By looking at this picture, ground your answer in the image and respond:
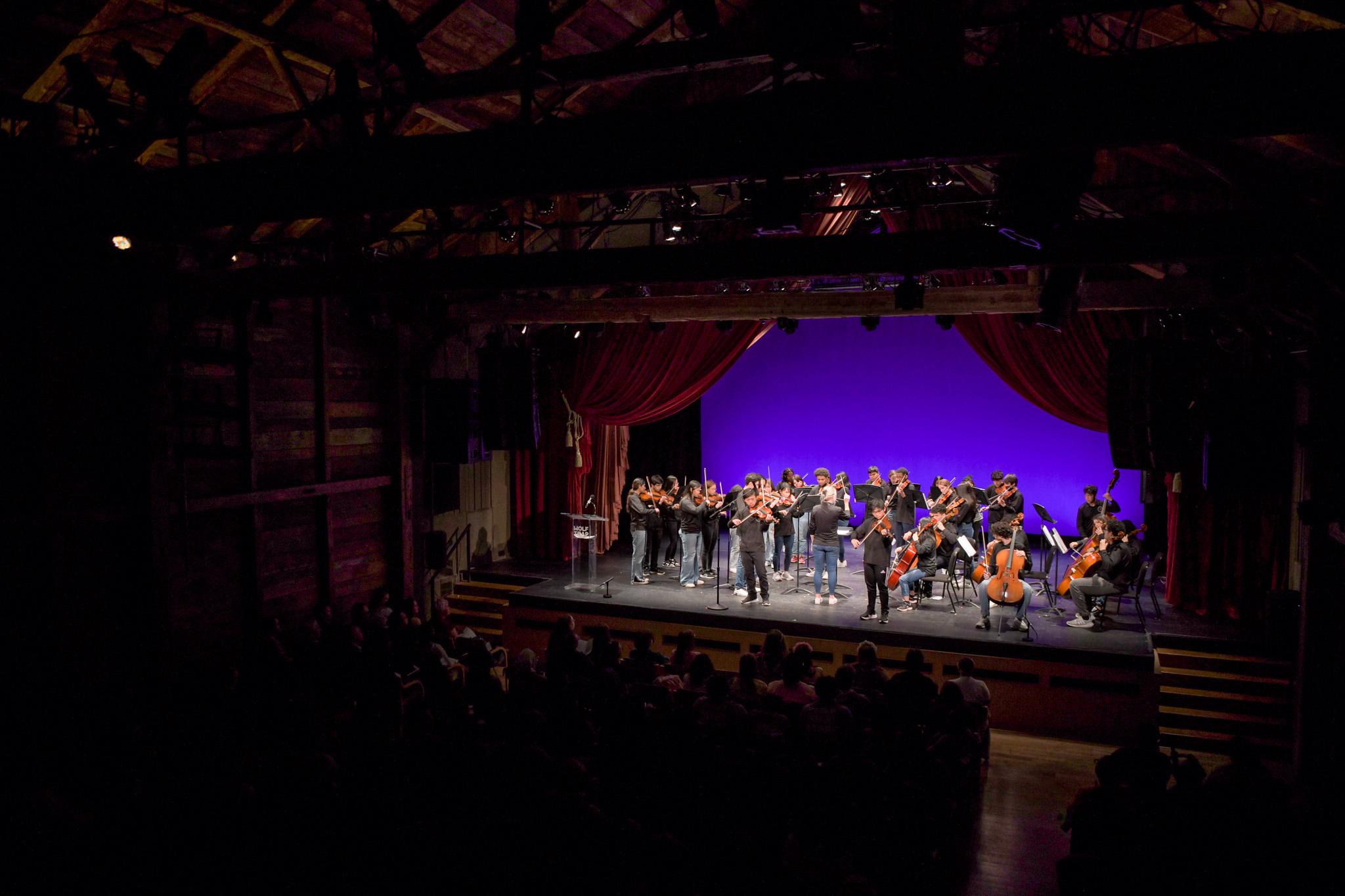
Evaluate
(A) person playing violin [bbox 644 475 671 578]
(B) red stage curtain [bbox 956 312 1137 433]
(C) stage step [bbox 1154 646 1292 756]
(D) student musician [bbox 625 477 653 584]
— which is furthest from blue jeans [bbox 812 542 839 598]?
(C) stage step [bbox 1154 646 1292 756]

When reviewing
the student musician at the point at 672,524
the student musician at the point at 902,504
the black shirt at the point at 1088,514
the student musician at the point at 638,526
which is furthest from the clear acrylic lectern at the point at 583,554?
the black shirt at the point at 1088,514

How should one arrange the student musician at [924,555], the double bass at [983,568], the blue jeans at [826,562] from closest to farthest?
the double bass at [983,568]
the student musician at [924,555]
the blue jeans at [826,562]

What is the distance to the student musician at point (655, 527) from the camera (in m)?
10.6

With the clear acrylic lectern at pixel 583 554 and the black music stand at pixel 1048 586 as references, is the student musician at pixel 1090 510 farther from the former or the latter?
the clear acrylic lectern at pixel 583 554

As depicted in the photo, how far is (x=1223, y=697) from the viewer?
738cm

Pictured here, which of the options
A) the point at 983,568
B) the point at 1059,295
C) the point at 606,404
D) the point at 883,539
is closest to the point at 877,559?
the point at 883,539

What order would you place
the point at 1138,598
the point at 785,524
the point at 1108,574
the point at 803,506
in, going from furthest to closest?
the point at 803,506
the point at 785,524
the point at 1138,598
the point at 1108,574

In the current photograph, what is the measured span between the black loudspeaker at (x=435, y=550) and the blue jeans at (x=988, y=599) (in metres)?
6.25

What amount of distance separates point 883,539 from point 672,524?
3.24 metres

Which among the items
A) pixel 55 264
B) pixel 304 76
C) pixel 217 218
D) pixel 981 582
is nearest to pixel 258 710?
pixel 217 218

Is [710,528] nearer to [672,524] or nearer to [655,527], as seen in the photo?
[672,524]

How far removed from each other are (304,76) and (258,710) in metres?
4.86

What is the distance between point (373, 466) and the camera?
9828mm

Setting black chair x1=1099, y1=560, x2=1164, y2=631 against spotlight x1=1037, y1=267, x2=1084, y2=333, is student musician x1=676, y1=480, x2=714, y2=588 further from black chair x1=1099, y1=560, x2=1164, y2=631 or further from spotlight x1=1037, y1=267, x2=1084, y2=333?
spotlight x1=1037, y1=267, x2=1084, y2=333
